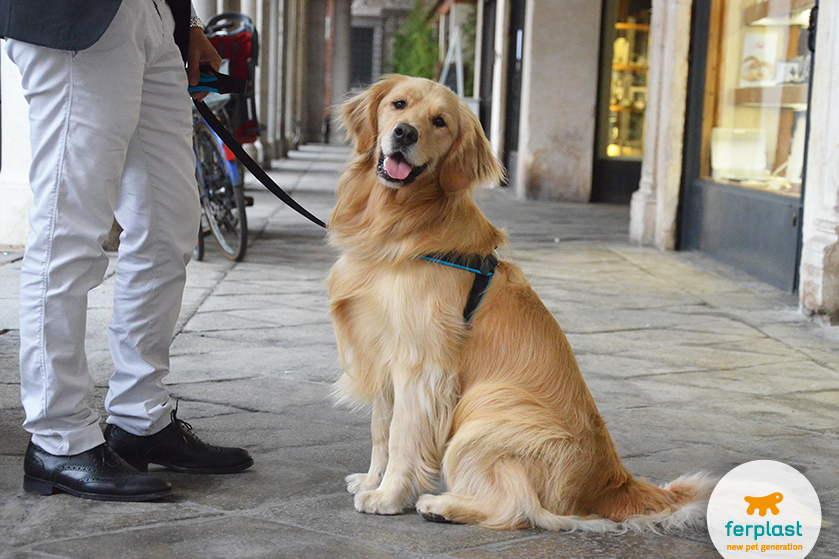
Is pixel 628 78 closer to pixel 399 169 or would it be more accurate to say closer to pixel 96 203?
pixel 399 169

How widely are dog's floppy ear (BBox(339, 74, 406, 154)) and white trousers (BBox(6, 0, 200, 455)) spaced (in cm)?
43

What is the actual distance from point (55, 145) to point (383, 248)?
78cm

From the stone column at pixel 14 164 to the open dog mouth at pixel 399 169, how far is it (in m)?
4.25

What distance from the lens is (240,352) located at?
12.5 ft

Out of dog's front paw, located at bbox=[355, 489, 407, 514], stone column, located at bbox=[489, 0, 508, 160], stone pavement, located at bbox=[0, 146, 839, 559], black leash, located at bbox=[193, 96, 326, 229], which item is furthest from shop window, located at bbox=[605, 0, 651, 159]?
dog's front paw, located at bbox=[355, 489, 407, 514]

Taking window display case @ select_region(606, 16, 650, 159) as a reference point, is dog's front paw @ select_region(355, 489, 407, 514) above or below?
below

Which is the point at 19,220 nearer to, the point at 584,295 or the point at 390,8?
the point at 584,295

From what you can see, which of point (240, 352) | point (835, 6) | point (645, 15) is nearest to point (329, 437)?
point (240, 352)

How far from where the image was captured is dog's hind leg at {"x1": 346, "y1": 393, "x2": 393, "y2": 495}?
2348 millimetres

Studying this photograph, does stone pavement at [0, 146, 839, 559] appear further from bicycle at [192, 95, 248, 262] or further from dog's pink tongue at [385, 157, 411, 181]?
dog's pink tongue at [385, 157, 411, 181]

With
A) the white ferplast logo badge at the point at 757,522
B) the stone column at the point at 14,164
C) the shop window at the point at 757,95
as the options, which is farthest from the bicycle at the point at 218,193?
the white ferplast logo badge at the point at 757,522

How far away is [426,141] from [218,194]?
4066mm

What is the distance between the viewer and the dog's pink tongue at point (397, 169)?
7.46ft

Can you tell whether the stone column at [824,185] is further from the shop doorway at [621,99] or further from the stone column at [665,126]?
the shop doorway at [621,99]
